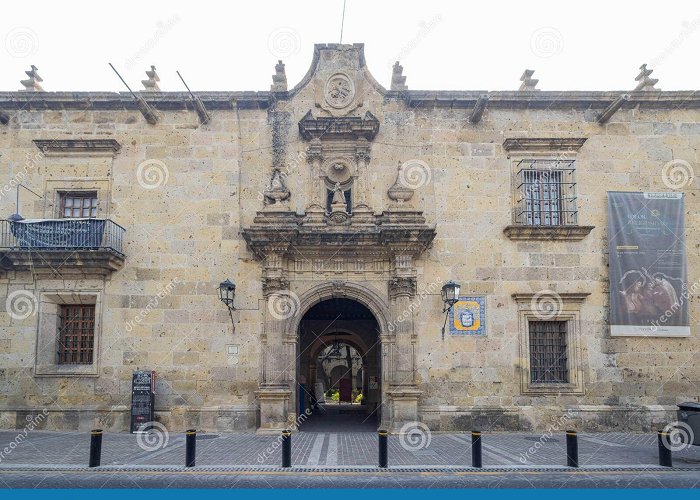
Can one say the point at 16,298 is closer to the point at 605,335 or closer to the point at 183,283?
the point at 183,283

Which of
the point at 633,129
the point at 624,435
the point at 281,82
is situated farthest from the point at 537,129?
the point at 624,435

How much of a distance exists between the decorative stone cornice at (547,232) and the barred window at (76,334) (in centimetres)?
1068

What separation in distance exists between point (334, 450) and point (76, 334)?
25.4ft

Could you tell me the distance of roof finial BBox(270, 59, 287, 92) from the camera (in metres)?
15.4

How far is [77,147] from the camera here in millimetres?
15117

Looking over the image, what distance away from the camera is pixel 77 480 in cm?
839

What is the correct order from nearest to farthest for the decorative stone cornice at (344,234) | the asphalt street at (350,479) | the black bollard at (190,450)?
the asphalt street at (350,479)
the black bollard at (190,450)
the decorative stone cornice at (344,234)

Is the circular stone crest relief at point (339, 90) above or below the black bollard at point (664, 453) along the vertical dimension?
above

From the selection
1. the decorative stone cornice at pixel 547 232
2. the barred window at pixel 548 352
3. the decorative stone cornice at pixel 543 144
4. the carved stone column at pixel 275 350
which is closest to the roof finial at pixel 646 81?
the decorative stone cornice at pixel 543 144

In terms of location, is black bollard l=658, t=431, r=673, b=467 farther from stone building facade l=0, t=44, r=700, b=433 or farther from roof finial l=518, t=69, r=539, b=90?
roof finial l=518, t=69, r=539, b=90

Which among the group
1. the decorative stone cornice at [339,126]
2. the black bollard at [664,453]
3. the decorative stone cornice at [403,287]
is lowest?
the black bollard at [664,453]

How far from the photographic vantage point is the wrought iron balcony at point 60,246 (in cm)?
1418

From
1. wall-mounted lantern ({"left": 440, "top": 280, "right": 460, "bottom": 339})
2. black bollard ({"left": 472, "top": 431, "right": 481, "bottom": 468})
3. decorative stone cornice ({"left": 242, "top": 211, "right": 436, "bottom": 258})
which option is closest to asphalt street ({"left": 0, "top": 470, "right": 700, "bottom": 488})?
black bollard ({"left": 472, "top": 431, "right": 481, "bottom": 468})

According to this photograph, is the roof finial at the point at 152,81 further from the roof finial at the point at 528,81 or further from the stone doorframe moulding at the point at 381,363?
the roof finial at the point at 528,81
